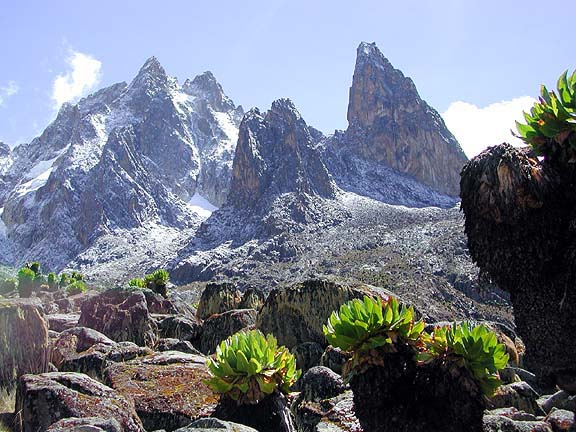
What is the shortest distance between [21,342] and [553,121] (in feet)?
27.7

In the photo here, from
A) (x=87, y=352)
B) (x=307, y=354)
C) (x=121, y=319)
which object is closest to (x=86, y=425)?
(x=87, y=352)

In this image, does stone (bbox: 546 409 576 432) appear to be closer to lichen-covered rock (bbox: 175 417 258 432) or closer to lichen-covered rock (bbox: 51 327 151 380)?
lichen-covered rock (bbox: 175 417 258 432)

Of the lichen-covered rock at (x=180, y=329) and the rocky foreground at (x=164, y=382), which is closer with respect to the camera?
the rocky foreground at (x=164, y=382)

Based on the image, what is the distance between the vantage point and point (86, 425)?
15.8ft

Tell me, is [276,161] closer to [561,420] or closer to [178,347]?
[178,347]

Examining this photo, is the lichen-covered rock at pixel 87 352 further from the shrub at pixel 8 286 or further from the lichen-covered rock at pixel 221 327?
the shrub at pixel 8 286

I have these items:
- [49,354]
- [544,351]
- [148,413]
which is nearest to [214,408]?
[148,413]

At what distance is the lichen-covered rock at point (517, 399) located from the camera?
9.23 m

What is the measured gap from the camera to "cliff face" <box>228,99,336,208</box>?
6777 inches

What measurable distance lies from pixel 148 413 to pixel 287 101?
617ft

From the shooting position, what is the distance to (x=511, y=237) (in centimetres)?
623

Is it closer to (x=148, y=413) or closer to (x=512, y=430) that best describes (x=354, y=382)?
(x=512, y=430)

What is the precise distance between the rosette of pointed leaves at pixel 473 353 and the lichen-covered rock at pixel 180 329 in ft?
40.1

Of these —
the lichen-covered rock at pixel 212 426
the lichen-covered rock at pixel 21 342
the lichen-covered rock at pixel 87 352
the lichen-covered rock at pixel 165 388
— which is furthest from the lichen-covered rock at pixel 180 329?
the lichen-covered rock at pixel 212 426
